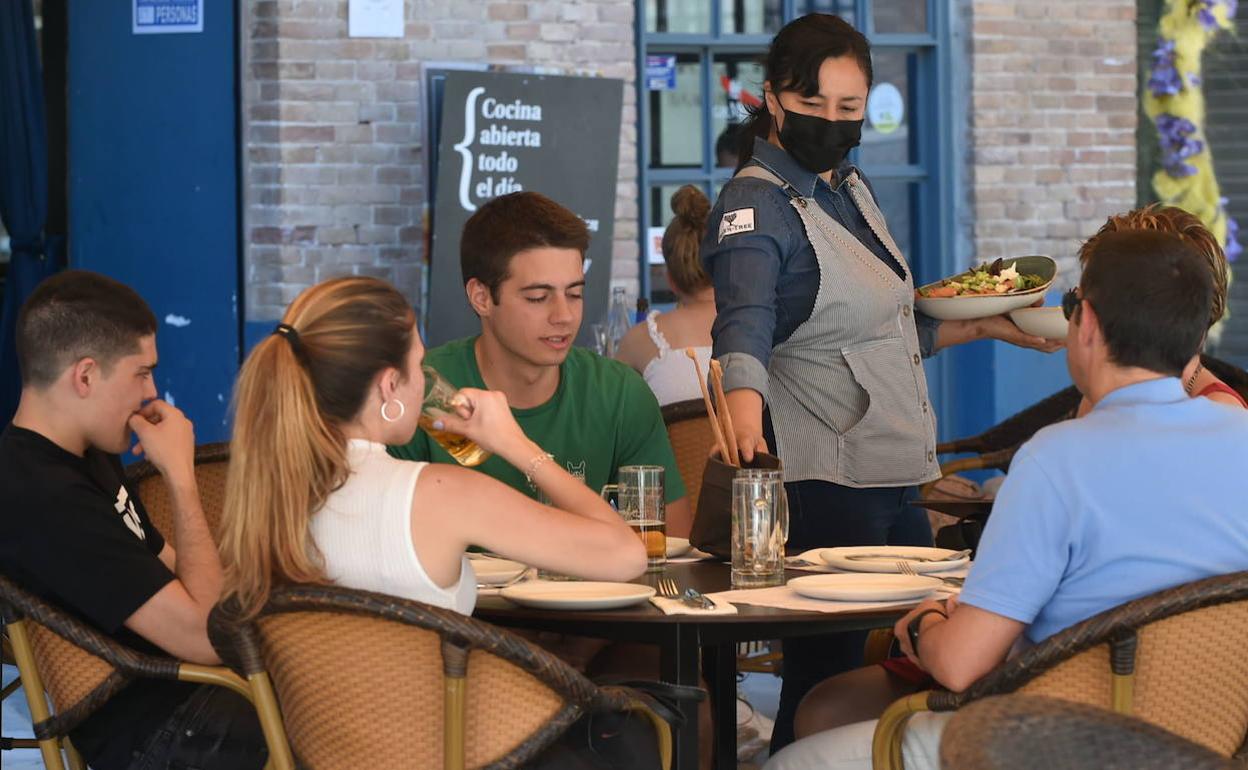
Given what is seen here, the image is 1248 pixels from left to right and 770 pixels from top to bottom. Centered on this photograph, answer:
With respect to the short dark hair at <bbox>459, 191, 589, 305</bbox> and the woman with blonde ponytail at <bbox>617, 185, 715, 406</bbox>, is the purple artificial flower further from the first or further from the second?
the short dark hair at <bbox>459, 191, 589, 305</bbox>

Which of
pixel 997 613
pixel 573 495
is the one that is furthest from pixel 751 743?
pixel 997 613

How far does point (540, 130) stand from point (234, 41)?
1.15 metres

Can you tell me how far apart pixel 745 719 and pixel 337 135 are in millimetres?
2696

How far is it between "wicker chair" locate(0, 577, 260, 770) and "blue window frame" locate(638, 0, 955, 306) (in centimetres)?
423

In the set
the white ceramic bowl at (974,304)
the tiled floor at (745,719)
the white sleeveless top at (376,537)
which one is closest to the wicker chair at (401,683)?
the white sleeveless top at (376,537)

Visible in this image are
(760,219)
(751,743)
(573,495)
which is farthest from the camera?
(751,743)

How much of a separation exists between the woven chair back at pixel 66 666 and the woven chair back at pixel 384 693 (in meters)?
0.42

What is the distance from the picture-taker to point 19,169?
6047 millimetres

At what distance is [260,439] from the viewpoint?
2.17 metres

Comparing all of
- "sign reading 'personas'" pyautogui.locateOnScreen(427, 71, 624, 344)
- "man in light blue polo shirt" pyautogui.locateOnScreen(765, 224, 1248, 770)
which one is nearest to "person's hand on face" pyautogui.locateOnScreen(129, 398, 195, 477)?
"man in light blue polo shirt" pyautogui.locateOnScreen(765, 224, 1248, 770)

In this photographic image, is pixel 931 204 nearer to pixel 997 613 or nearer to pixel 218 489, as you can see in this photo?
pixel 218 489

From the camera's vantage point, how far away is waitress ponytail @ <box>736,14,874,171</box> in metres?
3.06

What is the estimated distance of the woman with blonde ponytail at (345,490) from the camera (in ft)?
7.06

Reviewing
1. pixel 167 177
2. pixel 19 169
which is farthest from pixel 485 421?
pixel 19 169
